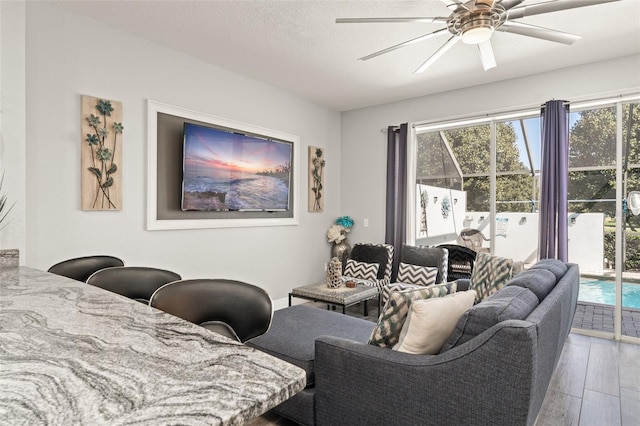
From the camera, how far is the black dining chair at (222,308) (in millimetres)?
1379

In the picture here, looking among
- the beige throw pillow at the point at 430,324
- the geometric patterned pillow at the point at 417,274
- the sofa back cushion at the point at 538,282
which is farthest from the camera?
the geometric patterned pillow at the point at 417,274

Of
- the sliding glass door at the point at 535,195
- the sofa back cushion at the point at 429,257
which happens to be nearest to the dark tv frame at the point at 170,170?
the sofa back cushion at the point at 429,257

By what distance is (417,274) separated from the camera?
4.39 m

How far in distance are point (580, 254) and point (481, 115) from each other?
1912 millimetres

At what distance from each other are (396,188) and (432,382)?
3796mm

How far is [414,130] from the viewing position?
5066mm

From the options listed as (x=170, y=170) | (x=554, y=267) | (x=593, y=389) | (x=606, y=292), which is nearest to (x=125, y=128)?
(x=170, y=170)

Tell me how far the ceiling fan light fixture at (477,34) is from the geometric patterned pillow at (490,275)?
1.91m

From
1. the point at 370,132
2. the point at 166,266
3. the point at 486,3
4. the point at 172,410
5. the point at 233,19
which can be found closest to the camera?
the point at 172,410

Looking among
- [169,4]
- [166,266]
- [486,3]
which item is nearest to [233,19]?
[169,4]

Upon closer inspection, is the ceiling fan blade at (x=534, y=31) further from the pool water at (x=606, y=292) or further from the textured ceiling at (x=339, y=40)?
the pool water at (x=606, y=292)

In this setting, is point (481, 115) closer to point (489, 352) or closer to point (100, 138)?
point (489, 352)

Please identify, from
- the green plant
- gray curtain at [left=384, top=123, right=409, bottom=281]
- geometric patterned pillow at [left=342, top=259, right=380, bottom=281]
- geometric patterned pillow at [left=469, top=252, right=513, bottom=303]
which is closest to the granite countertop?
the green plant

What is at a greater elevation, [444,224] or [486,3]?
[486,3]
